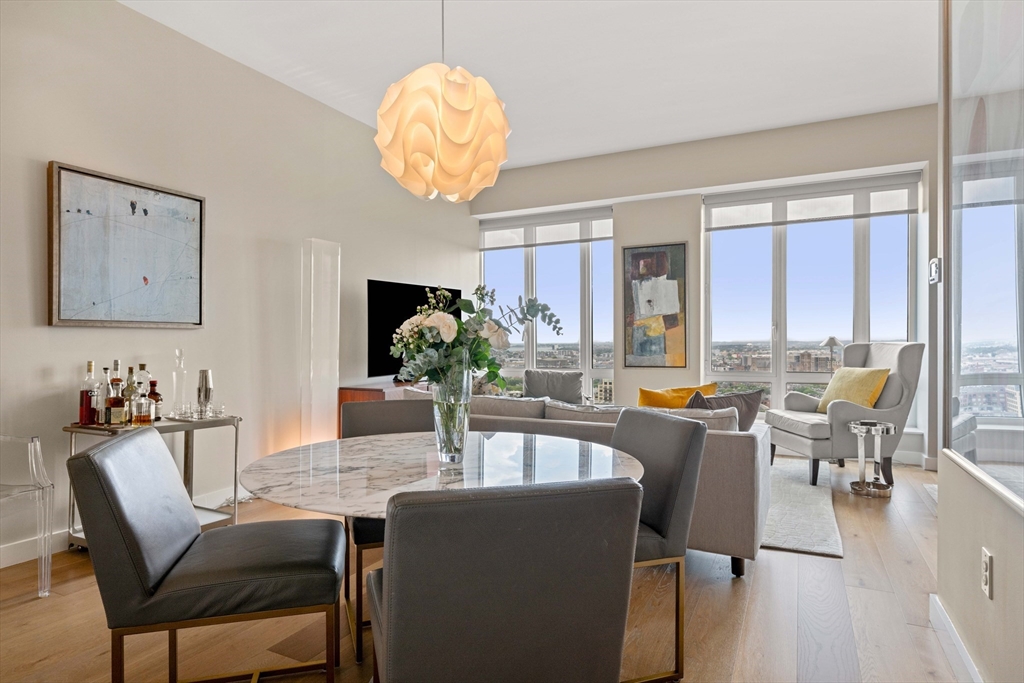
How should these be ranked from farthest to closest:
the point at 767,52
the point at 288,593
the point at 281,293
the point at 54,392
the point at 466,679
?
the point at 281,293, the point at 767,52, the point at 54,392, the point at 288,593, the point at 466,679

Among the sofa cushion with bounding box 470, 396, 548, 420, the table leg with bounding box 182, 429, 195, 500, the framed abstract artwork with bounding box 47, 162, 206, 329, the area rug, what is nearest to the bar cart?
the table leg with bounding box 182, 429, 195, 500

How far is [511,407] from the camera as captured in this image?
309 centimetres

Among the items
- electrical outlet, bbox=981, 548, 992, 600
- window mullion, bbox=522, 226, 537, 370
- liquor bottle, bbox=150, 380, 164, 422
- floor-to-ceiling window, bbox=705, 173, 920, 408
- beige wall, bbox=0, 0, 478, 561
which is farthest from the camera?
window mullion, bbox=522, 226, 537, 370

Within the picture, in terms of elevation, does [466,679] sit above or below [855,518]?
above

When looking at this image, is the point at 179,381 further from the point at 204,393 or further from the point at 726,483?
the point at 726,483

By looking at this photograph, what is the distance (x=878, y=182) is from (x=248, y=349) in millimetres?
5464

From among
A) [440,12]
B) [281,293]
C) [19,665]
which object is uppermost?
[440,12]

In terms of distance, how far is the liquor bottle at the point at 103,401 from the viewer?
2918 millimetres

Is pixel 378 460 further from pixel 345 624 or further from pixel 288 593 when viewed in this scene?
pixel 345 624

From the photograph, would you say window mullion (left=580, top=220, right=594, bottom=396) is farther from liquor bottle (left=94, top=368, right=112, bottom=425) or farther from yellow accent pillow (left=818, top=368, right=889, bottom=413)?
liquor bottle (left=94, top=368, right=112, bottom=425)

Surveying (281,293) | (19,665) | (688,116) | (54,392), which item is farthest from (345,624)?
(688,116)

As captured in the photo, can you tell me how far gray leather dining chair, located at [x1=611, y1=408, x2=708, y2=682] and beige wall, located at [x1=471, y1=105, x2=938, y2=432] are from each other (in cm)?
366

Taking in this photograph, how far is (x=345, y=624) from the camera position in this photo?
220 centimetres

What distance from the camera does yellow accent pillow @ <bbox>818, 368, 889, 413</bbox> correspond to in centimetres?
445
